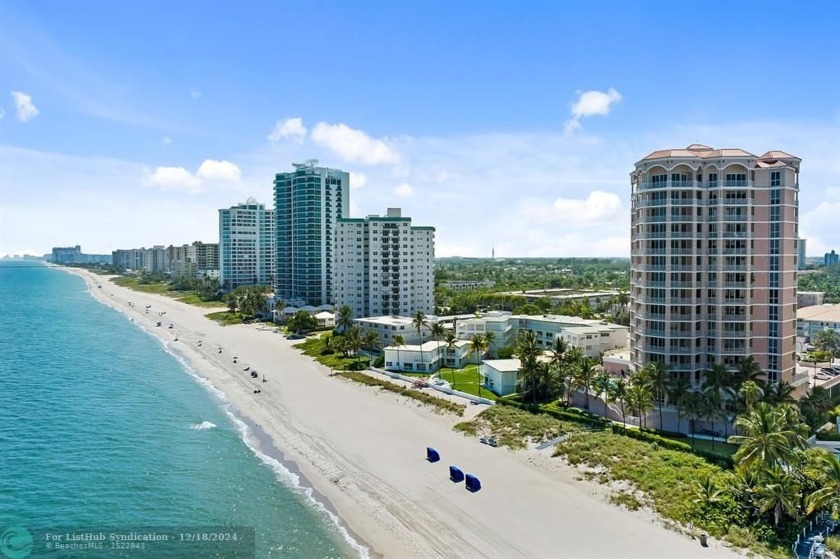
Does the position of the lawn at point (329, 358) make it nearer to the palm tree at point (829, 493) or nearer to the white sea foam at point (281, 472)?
the white sea foam at point (281, 472)

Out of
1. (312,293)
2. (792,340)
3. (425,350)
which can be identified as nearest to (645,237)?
(792,340)

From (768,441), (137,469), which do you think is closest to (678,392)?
(768,441)

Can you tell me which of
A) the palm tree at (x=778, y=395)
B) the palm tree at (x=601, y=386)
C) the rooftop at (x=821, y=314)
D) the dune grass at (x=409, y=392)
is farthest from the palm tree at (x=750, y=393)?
the rooftop at (x=821, y=314)

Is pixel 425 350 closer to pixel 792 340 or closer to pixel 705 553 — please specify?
→ pixel 792 340

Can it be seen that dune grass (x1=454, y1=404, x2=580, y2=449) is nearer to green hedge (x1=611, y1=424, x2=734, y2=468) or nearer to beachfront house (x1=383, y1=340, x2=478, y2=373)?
green hedge (x1=611, y1=424, x2=734, y2=468)

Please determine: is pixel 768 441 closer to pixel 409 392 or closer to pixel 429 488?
pixel 429 488

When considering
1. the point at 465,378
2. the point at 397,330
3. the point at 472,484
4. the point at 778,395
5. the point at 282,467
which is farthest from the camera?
the point at 397,330

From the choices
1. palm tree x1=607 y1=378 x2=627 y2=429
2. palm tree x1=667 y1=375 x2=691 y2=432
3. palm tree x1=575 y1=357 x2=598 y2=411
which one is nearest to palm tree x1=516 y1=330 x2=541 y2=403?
palm tree x1=575 y1=357 x2=598 y2=411
